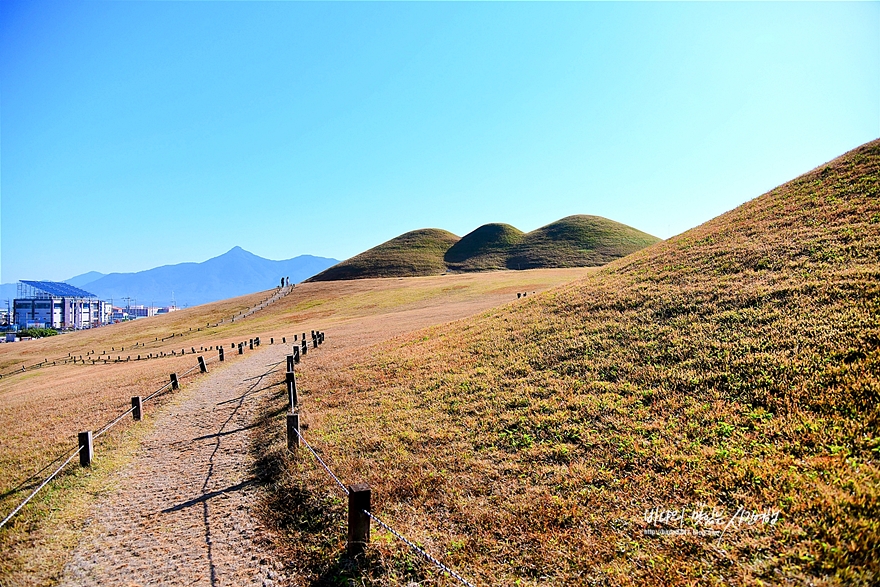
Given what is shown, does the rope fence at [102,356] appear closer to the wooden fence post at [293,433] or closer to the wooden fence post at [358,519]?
the wooden fence post at [293,433]

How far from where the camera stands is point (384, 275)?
343ft

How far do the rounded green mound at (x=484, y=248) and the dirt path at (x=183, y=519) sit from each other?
3822 inches

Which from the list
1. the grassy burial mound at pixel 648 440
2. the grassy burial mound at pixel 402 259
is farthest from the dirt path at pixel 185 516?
the grassy burial mound at pixel 402 259

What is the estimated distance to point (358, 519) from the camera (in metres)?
6.38

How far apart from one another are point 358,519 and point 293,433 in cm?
505

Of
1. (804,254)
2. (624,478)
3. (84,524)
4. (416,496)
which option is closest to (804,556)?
(624,478)

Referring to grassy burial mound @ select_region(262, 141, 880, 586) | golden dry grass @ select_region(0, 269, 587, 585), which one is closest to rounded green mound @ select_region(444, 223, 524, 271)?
golden dry grass @ select_region(0, 269, 587, 585)

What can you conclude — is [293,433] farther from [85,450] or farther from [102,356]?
[102,356]

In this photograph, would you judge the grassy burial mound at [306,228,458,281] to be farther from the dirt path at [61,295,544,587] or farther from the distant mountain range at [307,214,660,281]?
the dirt path at [61,295,544,587]

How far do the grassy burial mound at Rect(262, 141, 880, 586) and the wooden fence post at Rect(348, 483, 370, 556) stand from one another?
0.27 metres

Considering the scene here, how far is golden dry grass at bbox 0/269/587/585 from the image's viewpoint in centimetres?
827

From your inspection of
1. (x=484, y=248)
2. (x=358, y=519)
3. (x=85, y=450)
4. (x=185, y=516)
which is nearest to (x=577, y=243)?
(x=484, y=248)

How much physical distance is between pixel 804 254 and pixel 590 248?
345 feet
